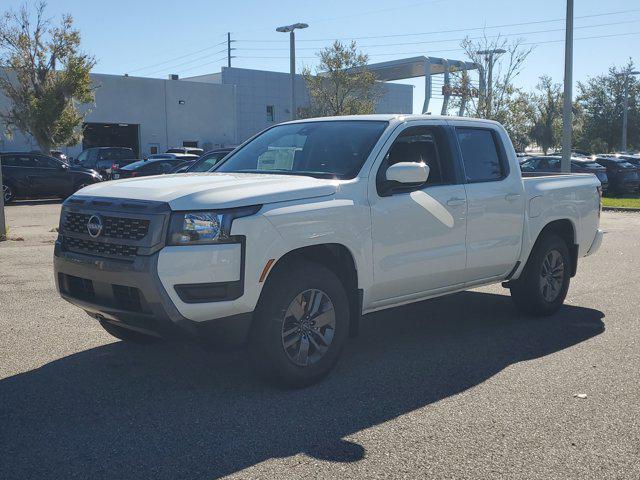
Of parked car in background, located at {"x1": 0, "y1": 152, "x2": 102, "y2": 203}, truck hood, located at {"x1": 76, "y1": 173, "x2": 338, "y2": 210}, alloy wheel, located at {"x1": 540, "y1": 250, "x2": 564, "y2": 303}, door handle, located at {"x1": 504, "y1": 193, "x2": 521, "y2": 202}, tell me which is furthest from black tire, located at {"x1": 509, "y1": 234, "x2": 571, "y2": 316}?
parked car in background, located at {"x1": 0, "y1": 152, "x2": 102, "y2": 203}

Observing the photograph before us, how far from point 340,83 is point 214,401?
107ft

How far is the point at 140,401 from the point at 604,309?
5.21 meters

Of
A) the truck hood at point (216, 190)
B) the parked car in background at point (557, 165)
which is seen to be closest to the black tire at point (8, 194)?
the parked car in background at point (557, 165)

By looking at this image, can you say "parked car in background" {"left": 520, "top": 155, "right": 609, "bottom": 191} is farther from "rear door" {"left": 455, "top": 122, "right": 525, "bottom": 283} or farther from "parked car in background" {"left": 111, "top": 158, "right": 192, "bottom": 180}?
"rear door" {"left": 455, "top": 122, "right": 525, "bottom": 283}

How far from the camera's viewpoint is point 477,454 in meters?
4.13

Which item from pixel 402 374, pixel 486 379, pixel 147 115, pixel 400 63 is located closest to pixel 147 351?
pixel 402 374

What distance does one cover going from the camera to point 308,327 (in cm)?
522

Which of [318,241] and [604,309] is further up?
[318,241]

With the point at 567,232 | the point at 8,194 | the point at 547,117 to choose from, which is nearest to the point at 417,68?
the point at 547,117

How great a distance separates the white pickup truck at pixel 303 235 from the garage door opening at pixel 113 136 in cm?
4282

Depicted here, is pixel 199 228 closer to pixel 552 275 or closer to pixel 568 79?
pixel 552 275

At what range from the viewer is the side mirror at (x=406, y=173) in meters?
5.52

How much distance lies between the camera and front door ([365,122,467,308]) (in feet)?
18.6

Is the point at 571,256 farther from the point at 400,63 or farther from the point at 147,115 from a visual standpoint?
the point at 400,63
